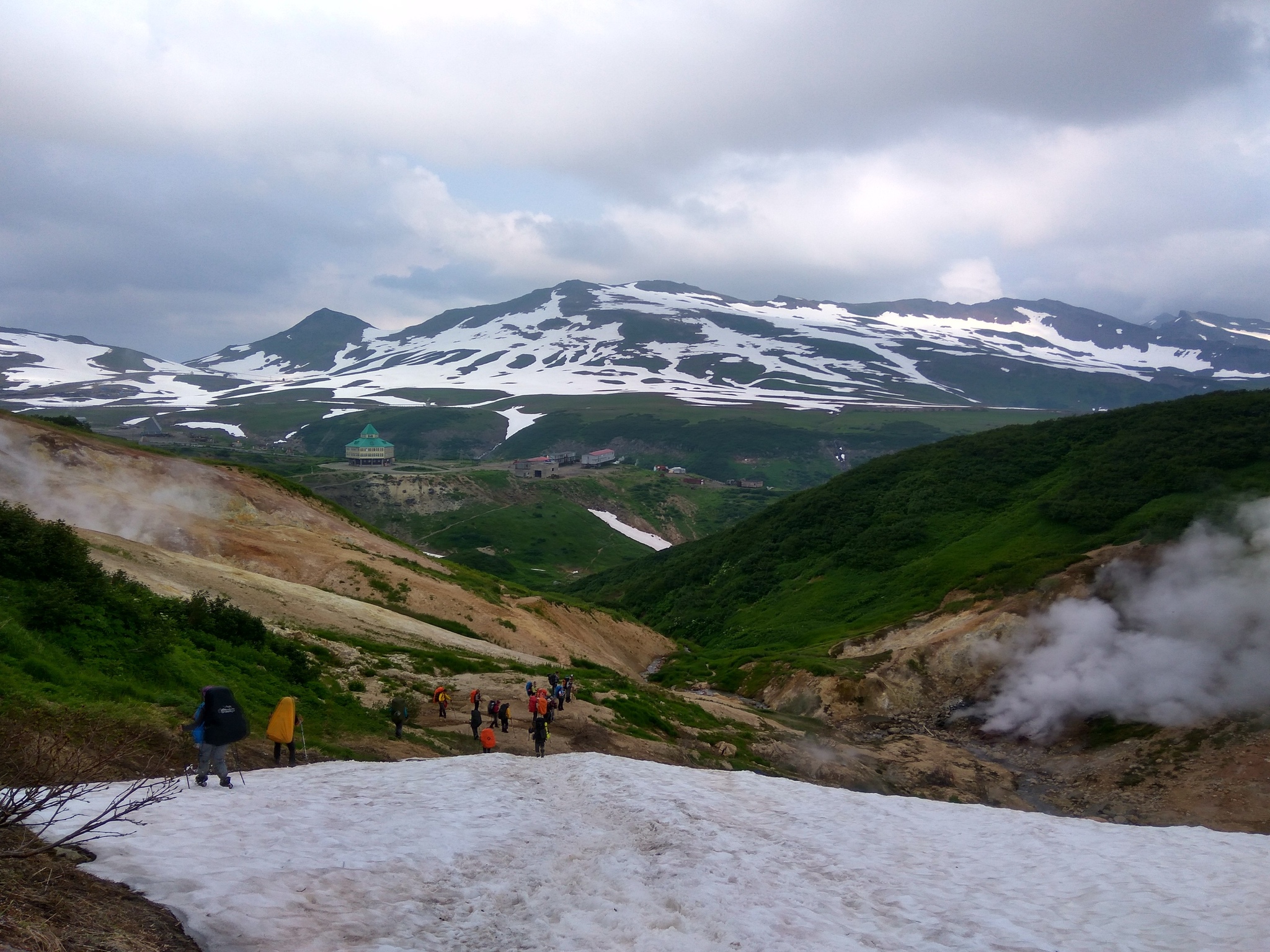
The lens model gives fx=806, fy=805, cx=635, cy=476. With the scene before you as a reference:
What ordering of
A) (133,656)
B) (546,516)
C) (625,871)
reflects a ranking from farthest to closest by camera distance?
(546,516) < (133,656) < (625,871)

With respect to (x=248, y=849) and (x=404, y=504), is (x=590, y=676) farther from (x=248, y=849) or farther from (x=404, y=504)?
A: (x=404, y=504)

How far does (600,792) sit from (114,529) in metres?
37.9

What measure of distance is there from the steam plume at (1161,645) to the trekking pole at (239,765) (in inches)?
1358

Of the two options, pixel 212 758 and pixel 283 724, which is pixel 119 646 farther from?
pixel 212 758

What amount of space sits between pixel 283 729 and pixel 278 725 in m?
0.19

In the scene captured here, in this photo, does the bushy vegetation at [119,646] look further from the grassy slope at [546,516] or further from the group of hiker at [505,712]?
the grassy slope at [546,516]

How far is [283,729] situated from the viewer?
15.8 metres

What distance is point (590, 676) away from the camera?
3809 centimetres

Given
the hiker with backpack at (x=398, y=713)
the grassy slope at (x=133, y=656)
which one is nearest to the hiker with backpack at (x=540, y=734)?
the grassy slope at (x=133, y=656)

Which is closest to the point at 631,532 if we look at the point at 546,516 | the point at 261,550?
the point at 546,516

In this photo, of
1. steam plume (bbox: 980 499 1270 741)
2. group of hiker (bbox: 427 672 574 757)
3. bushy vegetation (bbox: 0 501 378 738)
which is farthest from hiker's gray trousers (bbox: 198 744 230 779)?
steam plume (bbox: 980 499 1270 741)

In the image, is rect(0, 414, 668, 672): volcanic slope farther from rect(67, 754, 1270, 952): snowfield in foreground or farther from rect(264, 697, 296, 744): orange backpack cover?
rect(67, 754, 1270, 952): snowfield in foreground

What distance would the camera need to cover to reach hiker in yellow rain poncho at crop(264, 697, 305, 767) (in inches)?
620

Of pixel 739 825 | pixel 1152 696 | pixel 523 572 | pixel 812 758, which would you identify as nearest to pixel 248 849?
pixel 739 825
